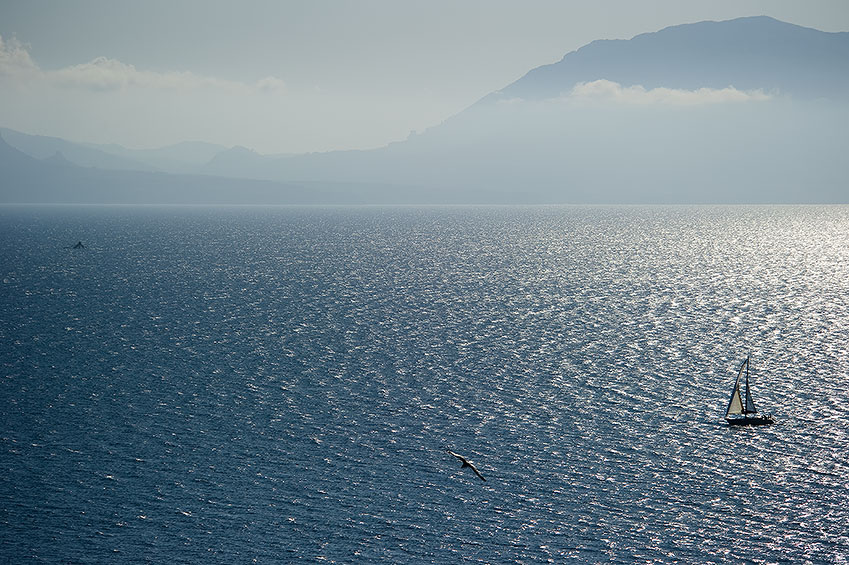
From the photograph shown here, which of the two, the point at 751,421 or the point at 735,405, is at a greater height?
the point at 735,405

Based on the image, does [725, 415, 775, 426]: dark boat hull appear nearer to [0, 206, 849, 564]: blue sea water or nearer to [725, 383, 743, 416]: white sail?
[0, 206, 849, 564]: blue sea water

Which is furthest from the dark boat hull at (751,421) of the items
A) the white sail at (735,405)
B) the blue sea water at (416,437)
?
the white sail at (735,405)

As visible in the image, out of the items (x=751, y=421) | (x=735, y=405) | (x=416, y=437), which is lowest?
(x=416, y=437)

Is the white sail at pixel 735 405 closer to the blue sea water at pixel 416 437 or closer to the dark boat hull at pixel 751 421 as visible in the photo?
the dark boat hull at pixel 751 421

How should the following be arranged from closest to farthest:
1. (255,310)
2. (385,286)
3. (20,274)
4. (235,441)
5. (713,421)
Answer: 1. (235,441)
2. (713,421)
3. (255,310)
4. (385,286)
5. (20,274)

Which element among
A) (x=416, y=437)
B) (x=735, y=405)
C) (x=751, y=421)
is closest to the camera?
(x=416, y=437)

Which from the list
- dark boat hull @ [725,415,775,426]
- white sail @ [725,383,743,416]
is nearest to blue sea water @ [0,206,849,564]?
dark boat hull @ [725,415,775,426]

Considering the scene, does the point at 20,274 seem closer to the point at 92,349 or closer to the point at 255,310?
the point at 255,310

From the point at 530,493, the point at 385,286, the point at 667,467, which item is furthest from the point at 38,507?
the point at 385,286

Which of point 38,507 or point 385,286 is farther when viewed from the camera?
point 385,286

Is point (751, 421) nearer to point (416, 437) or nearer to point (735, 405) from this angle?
point (735, 405)

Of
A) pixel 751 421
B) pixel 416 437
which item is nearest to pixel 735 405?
pixel 751 421
